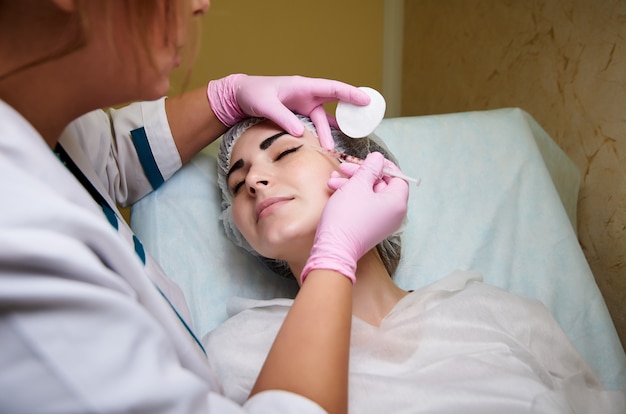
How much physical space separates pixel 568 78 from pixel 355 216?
1.05 meters

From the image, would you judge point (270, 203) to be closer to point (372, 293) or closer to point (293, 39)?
point (372, 293)

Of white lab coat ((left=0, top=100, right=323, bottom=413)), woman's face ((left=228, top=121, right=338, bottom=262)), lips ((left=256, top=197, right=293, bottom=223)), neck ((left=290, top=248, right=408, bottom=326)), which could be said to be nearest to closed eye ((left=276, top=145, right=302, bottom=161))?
woman's face ((left=228, top=121, right=338, bottom=262))

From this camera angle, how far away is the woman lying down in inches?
36.0

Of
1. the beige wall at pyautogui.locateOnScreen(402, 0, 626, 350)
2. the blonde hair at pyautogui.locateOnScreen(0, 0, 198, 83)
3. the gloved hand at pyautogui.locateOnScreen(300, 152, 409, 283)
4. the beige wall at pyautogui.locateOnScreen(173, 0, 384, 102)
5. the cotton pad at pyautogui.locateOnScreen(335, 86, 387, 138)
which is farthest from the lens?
the beige wall at pyautogui.locateOnScreen(173, 0, 384, 102)

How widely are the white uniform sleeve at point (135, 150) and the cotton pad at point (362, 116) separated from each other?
0.43 m

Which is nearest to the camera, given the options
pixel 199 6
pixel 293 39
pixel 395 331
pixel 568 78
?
pixel 199 6

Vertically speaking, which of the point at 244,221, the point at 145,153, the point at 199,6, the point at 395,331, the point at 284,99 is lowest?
the point at 395,331

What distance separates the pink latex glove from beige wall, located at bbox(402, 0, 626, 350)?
769 millimetres

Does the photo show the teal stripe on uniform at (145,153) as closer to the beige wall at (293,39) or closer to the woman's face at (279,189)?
the woman's face at (279,189)

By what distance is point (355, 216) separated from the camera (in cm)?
92

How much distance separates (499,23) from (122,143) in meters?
1.33

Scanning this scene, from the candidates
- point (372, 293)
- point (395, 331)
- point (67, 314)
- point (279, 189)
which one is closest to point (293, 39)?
point (279, 189)

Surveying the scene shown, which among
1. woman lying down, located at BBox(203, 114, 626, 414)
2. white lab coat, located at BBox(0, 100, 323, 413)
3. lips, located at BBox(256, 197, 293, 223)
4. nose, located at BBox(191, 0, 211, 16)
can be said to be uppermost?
nose, located at BBox(191, 0, 211, 16)

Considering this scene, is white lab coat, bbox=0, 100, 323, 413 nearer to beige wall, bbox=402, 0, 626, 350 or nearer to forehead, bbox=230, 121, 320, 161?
forehead, bbox=230, 121, 320, 161
